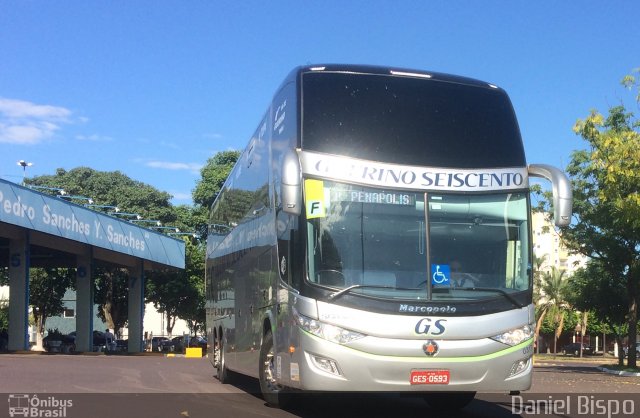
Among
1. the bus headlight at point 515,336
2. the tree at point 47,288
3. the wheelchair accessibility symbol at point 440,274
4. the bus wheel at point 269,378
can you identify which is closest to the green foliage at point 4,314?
the tree at point 47,288

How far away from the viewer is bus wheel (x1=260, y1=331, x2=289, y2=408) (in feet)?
34.0

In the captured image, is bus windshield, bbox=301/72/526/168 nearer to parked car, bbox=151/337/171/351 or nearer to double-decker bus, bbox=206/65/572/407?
double-decker bus, bbox=206/65/572/407

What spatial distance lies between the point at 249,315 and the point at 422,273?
4.33 meters

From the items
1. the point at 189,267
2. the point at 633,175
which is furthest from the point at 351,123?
the point at 189,267

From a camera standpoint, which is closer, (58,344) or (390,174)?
(390,174)

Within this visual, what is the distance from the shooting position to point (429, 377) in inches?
331

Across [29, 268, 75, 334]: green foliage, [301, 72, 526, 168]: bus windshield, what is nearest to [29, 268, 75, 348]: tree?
[29, 268, 75, 334]: green foliage

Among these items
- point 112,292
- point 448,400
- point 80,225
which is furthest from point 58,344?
point 448,400

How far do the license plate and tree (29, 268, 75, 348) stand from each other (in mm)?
47883

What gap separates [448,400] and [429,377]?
2.67 meters

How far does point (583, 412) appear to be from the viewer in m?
11.2

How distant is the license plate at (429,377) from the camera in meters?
8.38

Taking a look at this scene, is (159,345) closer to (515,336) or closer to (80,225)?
(80,225)

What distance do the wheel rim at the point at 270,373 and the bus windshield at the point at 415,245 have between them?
2326mm
